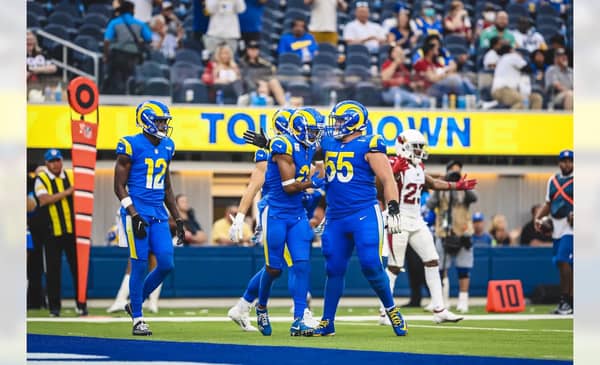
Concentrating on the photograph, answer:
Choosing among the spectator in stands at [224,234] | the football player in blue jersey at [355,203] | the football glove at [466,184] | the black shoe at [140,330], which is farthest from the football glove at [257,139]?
the spectator in stands at [224,234]

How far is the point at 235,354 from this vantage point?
9.18 metres

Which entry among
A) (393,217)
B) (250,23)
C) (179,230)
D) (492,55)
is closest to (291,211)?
(393,217)

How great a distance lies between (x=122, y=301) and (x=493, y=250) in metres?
7.29

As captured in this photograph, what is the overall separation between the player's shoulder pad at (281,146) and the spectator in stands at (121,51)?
32.3 ft

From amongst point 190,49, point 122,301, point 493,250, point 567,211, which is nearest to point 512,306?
Answer: point 567,211

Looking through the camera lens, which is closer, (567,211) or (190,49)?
(567,211)

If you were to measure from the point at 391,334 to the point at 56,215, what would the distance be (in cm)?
595

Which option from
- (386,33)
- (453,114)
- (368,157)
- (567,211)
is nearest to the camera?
(368,157)

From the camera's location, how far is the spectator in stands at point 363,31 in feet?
78.5

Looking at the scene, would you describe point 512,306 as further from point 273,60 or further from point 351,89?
point 273,60

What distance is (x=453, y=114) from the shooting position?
22.5 m

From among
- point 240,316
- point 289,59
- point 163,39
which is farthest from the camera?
point 163,39

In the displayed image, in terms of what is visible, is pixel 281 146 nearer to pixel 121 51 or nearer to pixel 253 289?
pixel 253 289

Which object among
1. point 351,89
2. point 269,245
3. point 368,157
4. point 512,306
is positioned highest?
point 351,89
